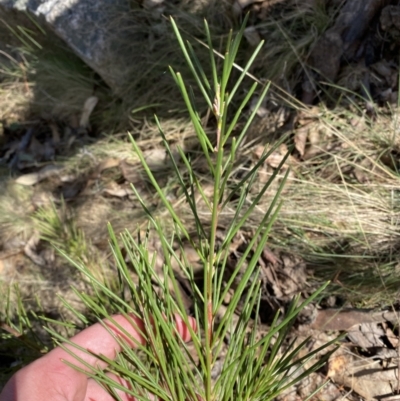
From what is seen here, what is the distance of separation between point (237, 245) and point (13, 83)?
246 centimetres

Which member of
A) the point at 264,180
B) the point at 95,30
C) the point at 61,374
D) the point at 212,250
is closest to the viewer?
the point at 212,250

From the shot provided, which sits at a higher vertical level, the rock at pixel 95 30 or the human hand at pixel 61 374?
the rock at pixel 95 30

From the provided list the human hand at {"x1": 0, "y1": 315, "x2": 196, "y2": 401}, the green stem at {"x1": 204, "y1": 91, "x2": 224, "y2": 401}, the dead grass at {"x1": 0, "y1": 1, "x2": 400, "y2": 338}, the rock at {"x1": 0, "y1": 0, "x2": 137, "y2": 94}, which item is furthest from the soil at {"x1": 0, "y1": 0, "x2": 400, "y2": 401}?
the green stem at {"x1": 204, "y1": 91, "x2": 224, "y2": 401}

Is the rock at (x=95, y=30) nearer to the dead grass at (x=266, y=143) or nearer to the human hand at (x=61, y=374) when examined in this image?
the dead grass at (x=266, y=143)

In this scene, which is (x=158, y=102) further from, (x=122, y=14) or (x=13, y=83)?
(x=13, y=83)

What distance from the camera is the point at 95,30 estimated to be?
346 centimetres

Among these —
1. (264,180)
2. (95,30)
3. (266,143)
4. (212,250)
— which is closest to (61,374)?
(212,250)

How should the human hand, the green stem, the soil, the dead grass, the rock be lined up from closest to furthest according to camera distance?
1. the green stem
2. the human hand
3. the soil
4. the dead grass
5. the rock

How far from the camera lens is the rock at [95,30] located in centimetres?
339

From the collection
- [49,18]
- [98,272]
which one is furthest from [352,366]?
[49,18]

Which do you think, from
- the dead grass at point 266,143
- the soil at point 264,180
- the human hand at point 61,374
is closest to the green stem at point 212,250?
the human hand at point 61,374

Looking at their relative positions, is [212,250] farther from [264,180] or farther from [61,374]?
[264,180]

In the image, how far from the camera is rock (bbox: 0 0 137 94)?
339 centimetres

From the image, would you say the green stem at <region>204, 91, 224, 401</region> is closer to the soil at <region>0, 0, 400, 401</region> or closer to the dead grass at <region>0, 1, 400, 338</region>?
the soil at <region>0, 0, 400, 401</region>
